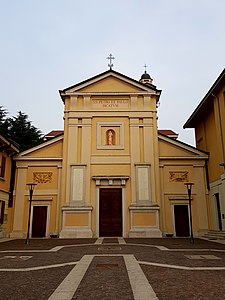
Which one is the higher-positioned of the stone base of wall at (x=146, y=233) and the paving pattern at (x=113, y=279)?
the stone base of wall at (x=146, y=233)

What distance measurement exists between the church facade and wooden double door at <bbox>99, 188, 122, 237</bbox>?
0.06 m

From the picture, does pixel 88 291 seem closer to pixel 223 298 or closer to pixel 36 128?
pixel 223 298

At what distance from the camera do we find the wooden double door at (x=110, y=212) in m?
20.0

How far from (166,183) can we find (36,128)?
19.6m

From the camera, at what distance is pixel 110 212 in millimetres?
20344

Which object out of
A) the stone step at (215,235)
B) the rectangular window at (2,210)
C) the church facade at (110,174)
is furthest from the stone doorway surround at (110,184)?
the rectangular window at (2,210)

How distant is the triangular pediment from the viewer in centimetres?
2259

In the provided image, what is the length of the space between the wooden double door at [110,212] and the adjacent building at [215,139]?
6238 mm

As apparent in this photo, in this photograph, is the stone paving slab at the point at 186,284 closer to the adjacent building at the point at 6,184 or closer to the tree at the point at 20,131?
the adjacent building at the point at 6,184

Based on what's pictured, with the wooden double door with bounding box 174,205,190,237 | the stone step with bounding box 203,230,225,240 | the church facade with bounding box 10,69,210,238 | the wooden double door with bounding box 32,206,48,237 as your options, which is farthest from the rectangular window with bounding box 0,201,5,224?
the stone step with bounding box 203,230,225,240

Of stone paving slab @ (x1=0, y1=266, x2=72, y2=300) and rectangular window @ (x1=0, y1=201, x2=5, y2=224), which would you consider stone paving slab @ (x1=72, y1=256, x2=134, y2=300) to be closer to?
stone paving slab @ (x1=0, y1=266, x2=72, y2=300)

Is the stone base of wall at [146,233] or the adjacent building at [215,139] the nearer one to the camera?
the adjacent building at [215,139]

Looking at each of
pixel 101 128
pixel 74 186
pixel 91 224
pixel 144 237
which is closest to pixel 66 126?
pixel 101 128

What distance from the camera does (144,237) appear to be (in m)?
19.2
